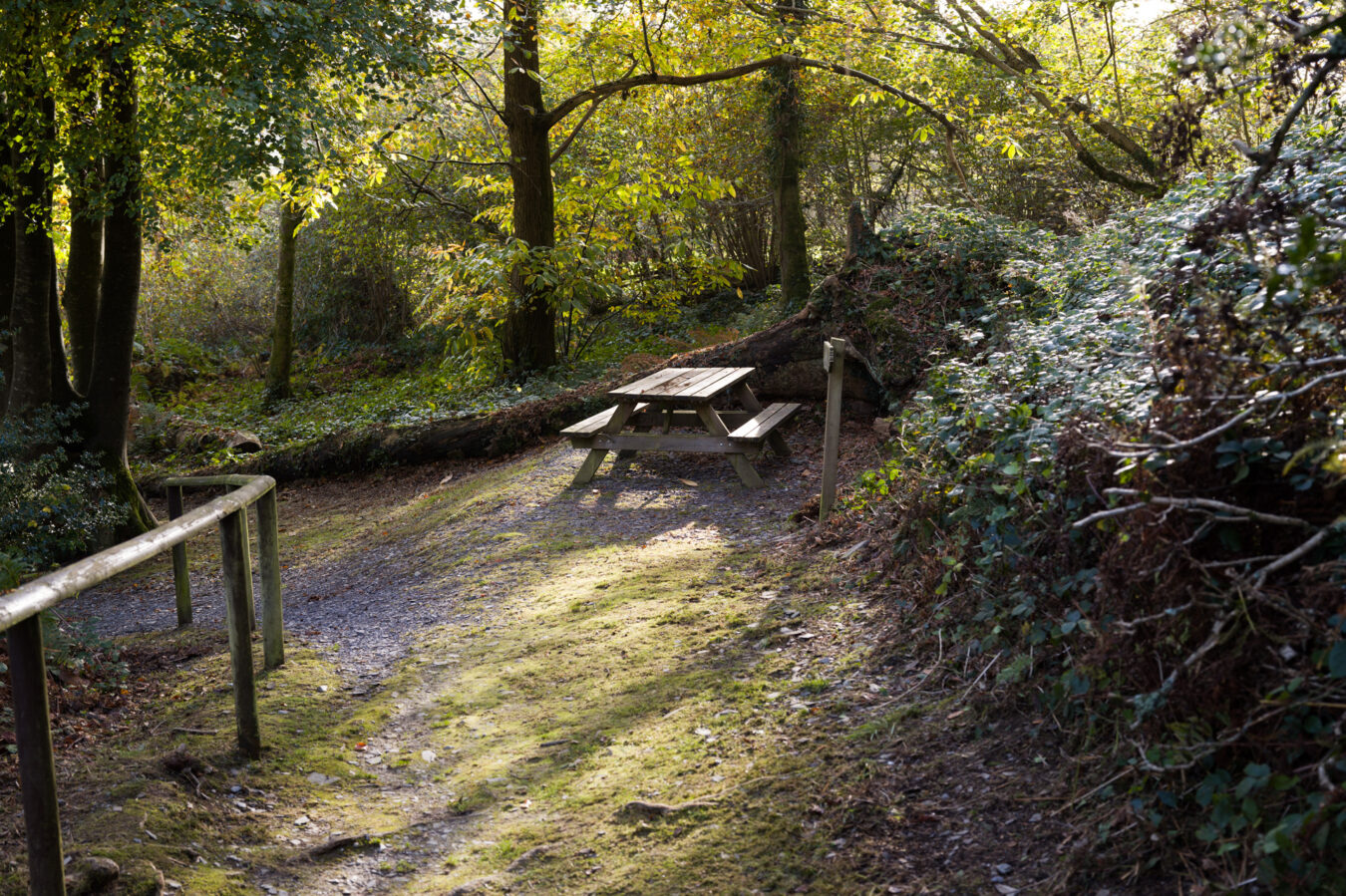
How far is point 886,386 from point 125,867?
802cm

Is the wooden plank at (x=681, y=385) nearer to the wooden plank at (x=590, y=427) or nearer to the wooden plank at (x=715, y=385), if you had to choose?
the wooden plank at (x=715, y=385)

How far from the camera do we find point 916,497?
479 centimetres

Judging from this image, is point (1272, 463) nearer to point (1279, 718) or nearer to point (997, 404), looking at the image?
point (1279, 718)

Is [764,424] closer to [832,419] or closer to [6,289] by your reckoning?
[832,419]

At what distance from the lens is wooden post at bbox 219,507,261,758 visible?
3881mm

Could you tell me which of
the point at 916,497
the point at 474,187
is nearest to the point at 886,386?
the point at 916,497

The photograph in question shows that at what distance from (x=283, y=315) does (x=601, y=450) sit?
11.0 m

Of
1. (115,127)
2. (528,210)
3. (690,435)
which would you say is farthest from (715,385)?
(528,210)

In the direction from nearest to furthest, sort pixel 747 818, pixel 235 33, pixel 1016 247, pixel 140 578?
1. pixel 747 818
2. pixel 235 33
3. pixel 140 578
4. pixel 1016 247

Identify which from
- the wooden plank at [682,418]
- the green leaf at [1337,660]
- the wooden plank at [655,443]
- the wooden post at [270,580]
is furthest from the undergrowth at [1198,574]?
the wooden plank at [682,418]

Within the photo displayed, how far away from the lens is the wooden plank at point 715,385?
27.4 ft

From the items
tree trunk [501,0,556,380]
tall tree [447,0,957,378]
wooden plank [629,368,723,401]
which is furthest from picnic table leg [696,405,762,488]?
tree trunk [501,0,556,380]

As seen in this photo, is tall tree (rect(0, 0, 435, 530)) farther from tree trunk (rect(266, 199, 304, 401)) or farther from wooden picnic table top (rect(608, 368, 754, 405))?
tree trunk (rect(266, 199, 304, 401))

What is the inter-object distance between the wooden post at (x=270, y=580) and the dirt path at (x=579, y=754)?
0.13 meters
